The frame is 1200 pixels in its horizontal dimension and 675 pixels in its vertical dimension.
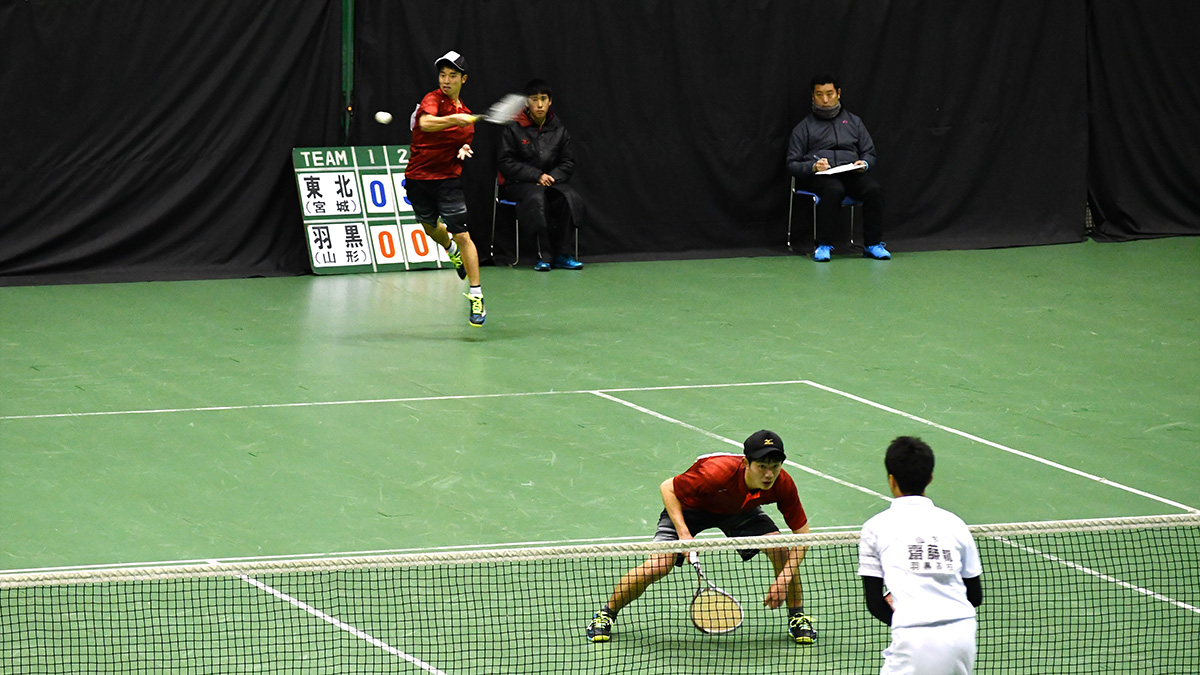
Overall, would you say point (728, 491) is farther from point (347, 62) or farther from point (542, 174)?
point (347, 62)

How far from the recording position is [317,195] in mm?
15977

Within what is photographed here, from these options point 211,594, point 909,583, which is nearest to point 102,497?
point 211,594

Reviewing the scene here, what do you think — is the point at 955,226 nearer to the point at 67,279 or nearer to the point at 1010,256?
the point at 1010,256

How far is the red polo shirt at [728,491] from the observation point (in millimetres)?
6875

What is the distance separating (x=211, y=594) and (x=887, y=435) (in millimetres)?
4578

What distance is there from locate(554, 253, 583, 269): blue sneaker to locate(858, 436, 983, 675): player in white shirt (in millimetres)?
11259

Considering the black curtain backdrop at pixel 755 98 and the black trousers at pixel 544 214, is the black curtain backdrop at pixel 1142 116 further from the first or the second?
the black trousers at pixel 544 214

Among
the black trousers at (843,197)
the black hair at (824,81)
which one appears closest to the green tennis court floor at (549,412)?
the black trousers at (843,197)

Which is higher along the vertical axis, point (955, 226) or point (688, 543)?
point (688, 543)

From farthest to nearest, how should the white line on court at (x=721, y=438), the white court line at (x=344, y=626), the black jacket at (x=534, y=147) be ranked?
the black jacket at (x=534, y=147) < the white line on court at (x=721, y=438) < the white court line at (x=344, y=626)

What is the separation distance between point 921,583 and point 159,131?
1230 centimetres

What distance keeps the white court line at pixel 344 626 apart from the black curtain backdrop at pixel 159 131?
8771 mm

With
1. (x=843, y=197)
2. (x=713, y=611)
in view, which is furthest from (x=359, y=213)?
(x=713, y=611)

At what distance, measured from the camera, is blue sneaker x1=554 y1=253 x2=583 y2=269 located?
16188 millimetres
